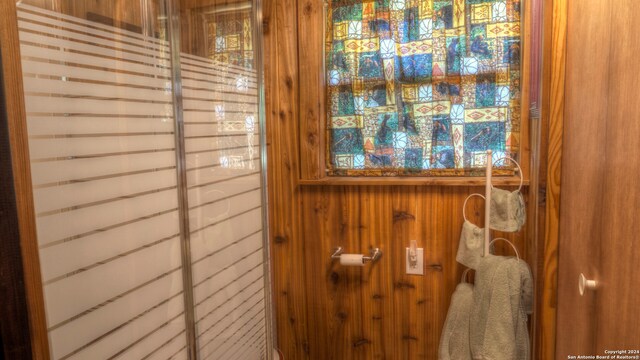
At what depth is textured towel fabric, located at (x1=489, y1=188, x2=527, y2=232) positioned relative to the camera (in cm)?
163

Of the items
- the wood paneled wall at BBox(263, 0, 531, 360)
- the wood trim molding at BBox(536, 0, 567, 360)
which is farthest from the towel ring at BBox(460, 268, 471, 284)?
the wood trim molding at BBox(536, 0, 567, 360)

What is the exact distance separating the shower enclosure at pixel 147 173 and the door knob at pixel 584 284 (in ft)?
3.60

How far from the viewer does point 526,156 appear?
5.71ft

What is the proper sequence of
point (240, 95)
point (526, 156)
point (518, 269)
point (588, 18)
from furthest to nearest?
point (526, 156), point (518, 269), point (240, 95), point (588, 18)

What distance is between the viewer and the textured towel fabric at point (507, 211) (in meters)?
1.63

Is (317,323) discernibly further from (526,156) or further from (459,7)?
(459,7)

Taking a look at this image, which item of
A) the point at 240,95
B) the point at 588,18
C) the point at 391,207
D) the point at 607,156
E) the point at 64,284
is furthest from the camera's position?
the point at 391,207

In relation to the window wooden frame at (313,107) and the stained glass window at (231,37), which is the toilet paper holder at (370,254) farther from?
the stained glass window at (231,37)

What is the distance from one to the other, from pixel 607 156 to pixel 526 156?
666 millimetres

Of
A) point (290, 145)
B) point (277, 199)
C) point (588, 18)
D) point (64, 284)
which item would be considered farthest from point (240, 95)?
point (588, 18)

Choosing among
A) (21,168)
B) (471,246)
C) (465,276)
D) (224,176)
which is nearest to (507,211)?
(471,246)

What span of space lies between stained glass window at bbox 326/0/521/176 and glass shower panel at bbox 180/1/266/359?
22.4 inches

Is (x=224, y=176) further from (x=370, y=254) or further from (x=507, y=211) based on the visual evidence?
(x=507, y=211)

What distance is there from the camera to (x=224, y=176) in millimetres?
1396
